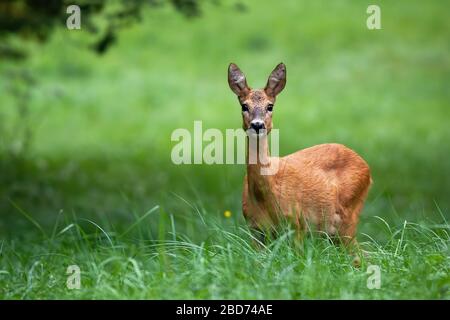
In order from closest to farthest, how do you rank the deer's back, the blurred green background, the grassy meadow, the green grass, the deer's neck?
the green grass → the grassy meadow → the deer's neck → the deer's back → the blurred green background

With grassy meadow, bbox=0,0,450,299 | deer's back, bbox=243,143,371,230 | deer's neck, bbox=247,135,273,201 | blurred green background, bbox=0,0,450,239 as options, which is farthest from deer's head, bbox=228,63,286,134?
blurred green background, bbox=0,0,450,239

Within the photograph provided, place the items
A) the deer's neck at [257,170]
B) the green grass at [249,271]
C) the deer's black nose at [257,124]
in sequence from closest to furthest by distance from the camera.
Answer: the green grass at [249,271], the deer's black nose at [257,124], the deer's neck at [257,170]

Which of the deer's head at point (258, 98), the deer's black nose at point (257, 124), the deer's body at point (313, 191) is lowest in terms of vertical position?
the deer's body at point (313, 191)

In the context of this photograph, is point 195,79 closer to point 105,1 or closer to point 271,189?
point 105,1

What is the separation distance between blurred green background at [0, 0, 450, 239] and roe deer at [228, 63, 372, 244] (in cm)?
49

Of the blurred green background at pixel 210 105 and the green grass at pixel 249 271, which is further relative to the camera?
the blurred green background at pixel 210 105

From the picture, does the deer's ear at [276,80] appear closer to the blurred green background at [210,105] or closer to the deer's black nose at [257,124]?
the deer's black nose at [257,124]

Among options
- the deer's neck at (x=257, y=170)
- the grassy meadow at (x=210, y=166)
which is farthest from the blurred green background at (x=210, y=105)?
the deer's neck at (x=257, y=170)

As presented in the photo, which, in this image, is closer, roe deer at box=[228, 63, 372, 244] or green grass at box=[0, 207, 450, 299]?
green grass at box=[0, 207, 450, 299]

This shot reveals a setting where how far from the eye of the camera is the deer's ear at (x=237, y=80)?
5617 millimetres

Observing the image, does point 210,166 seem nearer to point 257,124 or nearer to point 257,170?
point 257,170

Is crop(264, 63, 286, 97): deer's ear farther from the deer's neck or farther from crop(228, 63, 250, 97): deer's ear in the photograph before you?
the deer's neck

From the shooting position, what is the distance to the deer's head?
17.8 feet
